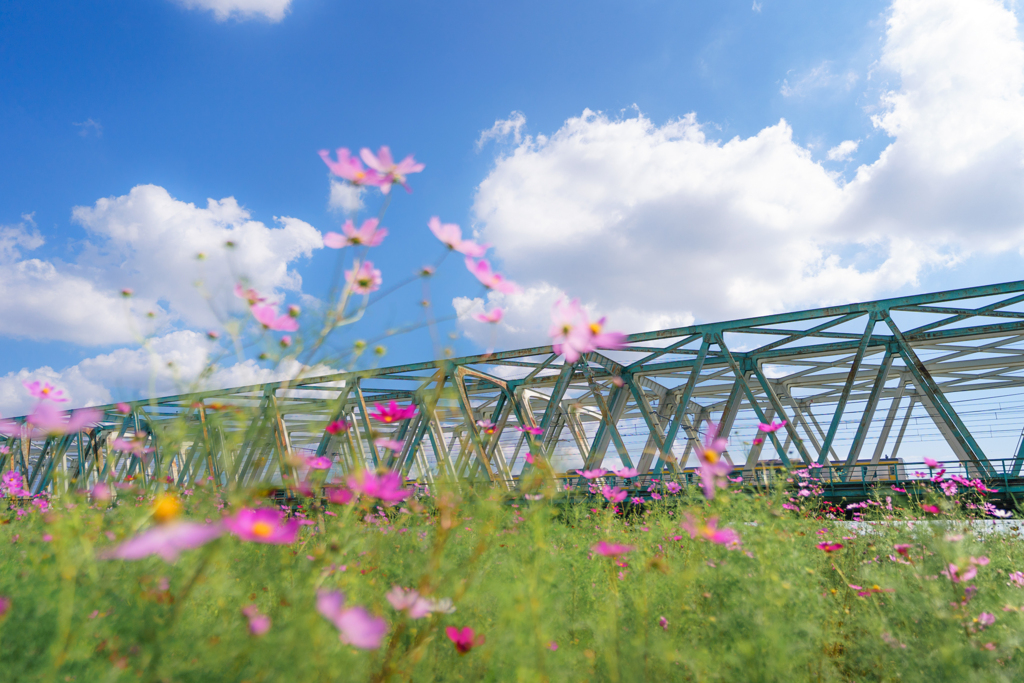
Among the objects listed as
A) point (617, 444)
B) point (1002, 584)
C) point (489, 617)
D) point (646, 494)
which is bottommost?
point (489, 617)

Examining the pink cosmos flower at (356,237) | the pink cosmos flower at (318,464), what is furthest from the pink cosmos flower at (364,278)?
the pink cosmos flower at (318,464)

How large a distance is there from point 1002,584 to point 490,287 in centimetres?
502

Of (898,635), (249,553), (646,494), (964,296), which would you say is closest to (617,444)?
(646,494)

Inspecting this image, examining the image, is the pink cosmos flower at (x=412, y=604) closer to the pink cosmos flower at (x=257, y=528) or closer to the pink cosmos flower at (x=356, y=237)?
the pink cosmos flower at (x=257, y=528)

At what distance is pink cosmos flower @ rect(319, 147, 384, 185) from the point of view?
1.56 meters

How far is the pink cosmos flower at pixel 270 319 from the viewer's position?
5.43 feet

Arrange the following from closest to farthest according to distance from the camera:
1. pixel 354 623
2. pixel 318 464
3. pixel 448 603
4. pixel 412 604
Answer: pixel 354 623 < pixel 412 604 < pixel 448 603 < pixel 318 464

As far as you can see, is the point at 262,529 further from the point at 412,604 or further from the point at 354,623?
the point at 412,604

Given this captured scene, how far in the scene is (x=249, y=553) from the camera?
2312 mm

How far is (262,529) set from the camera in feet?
3.81

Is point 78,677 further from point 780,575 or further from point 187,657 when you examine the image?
point 780,575

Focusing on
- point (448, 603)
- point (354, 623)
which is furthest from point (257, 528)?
point (448, 603)

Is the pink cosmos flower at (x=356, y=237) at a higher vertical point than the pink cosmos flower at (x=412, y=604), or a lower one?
higher

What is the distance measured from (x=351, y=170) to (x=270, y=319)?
58 cm
